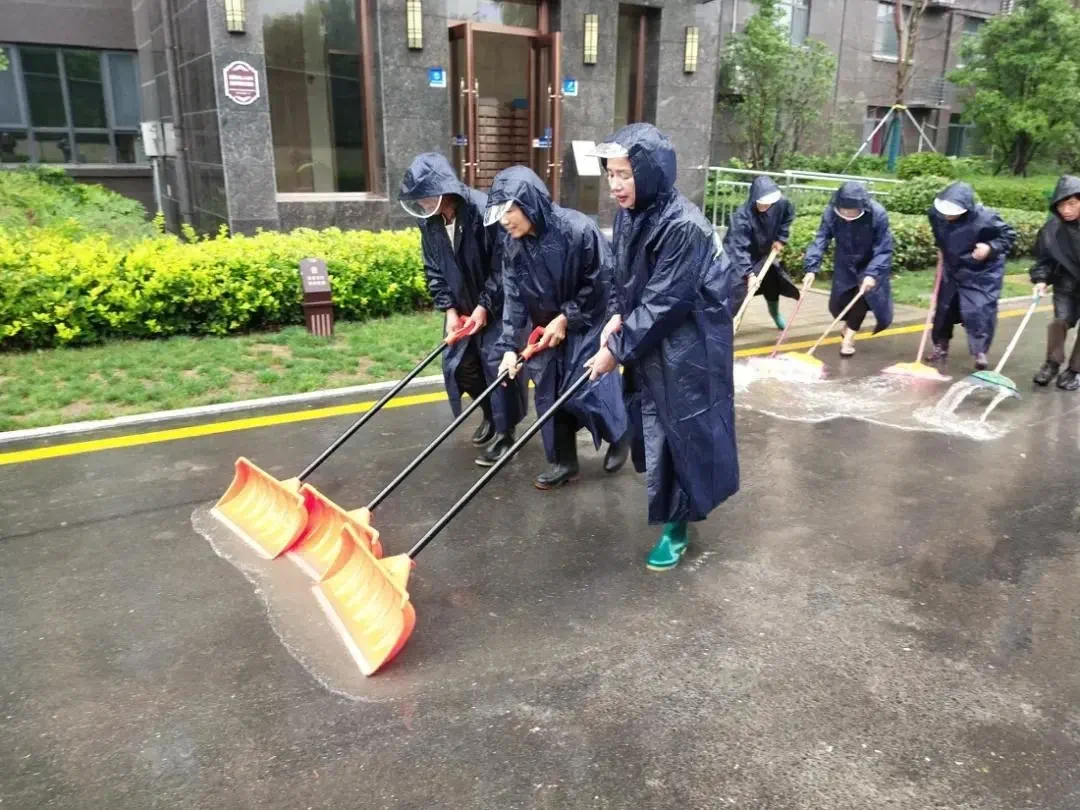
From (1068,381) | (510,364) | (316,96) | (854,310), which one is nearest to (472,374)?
(510,364)

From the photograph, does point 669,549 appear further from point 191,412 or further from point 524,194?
point 191,412

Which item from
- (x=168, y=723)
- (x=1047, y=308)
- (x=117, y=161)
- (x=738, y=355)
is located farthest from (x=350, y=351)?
(x=117, y=161)

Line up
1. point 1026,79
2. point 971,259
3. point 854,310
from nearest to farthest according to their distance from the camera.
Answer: point 971,259, point 854,310, point 1026,79

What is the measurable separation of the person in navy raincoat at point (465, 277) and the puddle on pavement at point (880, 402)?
2064mm

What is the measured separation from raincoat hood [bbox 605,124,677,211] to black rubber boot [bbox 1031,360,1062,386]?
16.1 ft

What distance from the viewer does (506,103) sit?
38.2 ft

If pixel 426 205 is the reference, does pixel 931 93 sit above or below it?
above

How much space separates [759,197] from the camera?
7320 mm

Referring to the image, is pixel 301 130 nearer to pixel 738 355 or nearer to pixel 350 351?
pixel 350 351

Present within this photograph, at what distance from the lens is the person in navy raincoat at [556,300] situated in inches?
161

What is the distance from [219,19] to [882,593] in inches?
361

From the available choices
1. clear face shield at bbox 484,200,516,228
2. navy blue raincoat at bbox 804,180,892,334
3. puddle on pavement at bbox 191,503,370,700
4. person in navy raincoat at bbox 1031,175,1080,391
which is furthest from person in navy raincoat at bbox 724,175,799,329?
puddle on pavement at bbox 191,503,370,700

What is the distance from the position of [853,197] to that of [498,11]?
6470 mm

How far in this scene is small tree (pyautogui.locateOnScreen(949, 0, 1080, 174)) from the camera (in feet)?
55.5
